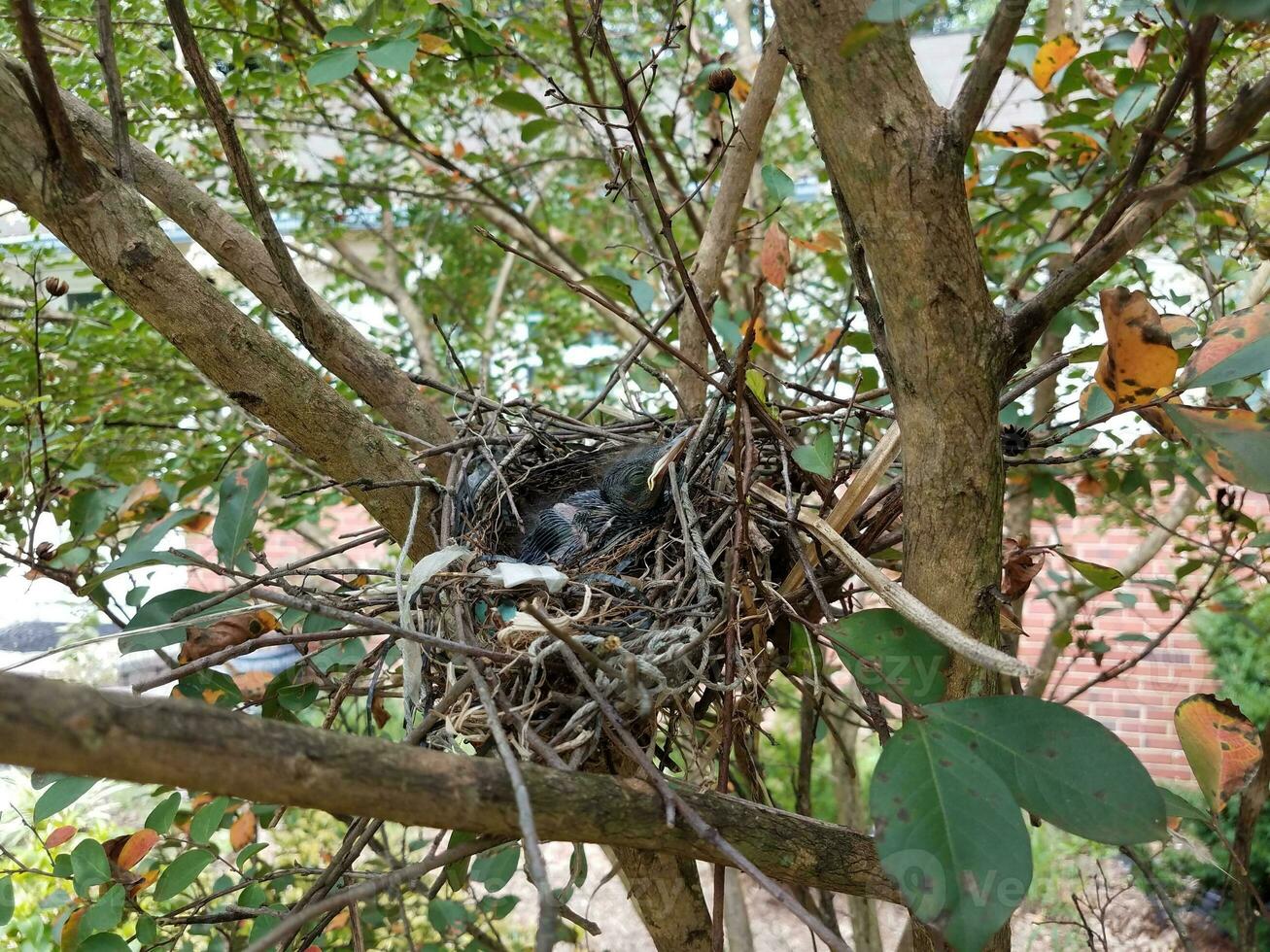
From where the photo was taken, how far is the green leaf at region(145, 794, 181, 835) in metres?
0.99

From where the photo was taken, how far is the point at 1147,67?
1.47m

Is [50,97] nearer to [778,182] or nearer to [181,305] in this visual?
[181,305]

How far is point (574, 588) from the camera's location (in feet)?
2.84

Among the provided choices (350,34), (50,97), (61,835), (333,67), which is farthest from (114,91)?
(61,835)

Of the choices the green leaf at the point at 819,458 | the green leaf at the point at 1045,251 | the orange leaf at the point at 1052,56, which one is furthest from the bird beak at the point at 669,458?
the orange leaf at the point at 1052,56

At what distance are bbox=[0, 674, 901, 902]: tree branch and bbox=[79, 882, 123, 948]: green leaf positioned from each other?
2.06ft

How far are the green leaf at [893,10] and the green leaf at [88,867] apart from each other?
3.47ft

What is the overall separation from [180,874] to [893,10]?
1000mm

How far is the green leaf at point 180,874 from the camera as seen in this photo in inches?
37.1

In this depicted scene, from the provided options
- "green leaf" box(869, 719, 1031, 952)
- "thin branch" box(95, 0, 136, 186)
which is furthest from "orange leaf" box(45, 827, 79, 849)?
"green leaf" box(869, 719, 1031, 952)

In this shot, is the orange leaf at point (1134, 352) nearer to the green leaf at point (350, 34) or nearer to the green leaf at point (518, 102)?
the green leaf at point (350, 34)

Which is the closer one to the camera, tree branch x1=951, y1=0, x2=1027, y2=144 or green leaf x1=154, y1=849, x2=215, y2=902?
tree branch x1=951, y1=0, x2=1027, y2=144

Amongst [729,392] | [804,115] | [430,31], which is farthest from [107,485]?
[804,115]

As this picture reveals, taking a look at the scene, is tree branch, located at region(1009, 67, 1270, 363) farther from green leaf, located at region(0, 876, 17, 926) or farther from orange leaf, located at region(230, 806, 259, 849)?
orange leaf, located at region(230, 806, 259, 849)
